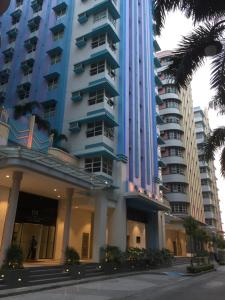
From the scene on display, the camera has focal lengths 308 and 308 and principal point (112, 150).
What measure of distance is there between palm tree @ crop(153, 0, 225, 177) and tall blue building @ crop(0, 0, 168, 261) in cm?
1054

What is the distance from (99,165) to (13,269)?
15.2 m

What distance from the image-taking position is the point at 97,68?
111 ft

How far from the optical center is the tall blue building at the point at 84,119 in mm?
24750

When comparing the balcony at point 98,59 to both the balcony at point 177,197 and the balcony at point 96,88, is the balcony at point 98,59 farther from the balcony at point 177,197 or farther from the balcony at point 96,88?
the balcony at point 177,197

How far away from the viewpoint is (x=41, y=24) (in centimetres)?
4166

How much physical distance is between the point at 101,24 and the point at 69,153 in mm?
15651

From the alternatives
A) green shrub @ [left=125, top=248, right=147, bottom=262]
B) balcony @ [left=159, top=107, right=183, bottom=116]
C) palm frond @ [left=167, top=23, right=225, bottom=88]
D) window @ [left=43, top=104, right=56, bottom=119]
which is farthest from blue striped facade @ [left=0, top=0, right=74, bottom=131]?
balcony @ [left=159, top=107, right=183, bottom=116]

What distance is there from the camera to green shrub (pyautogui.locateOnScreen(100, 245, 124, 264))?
24562 mm

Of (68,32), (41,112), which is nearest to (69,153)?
(41,112)

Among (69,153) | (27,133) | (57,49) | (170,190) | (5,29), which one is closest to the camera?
(27,133)

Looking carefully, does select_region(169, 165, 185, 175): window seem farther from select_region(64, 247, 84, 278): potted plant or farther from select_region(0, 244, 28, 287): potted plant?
select_region(0, 244, 28, 287): potted plant

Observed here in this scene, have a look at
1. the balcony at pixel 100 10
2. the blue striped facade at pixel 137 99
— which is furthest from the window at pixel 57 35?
the blue striped facade at pixel 137 99

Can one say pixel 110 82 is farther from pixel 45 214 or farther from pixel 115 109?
pixel 45 214

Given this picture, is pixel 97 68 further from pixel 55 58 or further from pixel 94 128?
pixel 94 128
